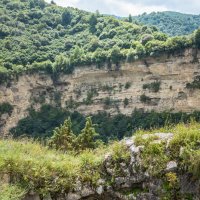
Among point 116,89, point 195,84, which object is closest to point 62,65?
point 116,89

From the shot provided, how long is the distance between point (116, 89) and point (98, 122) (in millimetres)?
5365

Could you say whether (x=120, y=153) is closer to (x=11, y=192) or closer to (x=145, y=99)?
(x=11, y=192)

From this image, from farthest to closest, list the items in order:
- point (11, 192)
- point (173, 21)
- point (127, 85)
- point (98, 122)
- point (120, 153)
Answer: point (173, 21), point (127, 85), point (98, 122), point (120, 153), point (11, 192)

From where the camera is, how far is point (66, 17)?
8306 cm

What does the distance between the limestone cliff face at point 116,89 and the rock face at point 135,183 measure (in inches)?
1768

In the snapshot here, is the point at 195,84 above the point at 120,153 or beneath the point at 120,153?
beneath

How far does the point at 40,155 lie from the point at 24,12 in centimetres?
7233

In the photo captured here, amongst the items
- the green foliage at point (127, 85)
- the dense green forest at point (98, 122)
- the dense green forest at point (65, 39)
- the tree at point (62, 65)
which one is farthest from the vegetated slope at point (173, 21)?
the dense green forest at point (98, 122)

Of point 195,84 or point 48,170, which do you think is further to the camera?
point 195,84

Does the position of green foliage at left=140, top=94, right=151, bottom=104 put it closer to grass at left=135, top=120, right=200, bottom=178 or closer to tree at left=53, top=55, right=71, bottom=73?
tree at left=53, top=55, right=71, bottom=73

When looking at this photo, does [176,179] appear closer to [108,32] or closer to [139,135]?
[139,135]

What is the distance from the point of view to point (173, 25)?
127875mm

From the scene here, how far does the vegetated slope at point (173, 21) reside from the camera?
12231 centimetres

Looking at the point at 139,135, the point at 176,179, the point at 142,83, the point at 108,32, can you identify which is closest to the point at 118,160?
the point at 139,135
